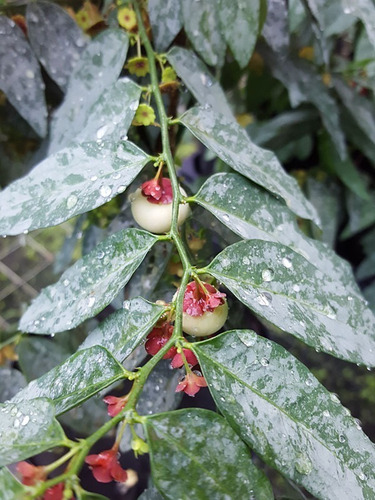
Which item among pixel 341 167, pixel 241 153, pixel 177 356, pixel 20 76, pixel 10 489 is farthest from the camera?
pixel 341 167

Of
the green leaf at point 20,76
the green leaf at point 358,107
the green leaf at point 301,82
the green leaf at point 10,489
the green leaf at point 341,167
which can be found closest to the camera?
the green leaf at point 10,489

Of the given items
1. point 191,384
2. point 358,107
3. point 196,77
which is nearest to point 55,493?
point 191,384

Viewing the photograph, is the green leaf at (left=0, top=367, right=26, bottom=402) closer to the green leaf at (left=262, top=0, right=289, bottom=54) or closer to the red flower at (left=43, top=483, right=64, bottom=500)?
the red flower at (left=43, top=483, right=64, bottom=500)

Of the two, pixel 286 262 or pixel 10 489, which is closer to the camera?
pixel 10 489

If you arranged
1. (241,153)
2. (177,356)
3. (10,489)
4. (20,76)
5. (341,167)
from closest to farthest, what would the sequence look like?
1. (10,489)
2. (177,356)
3. (241,153)
4. (20,76)
5. (341,167)

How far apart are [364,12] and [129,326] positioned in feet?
1.42

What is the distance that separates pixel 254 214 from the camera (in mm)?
460

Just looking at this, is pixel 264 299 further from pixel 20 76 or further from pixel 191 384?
pixel 20 76

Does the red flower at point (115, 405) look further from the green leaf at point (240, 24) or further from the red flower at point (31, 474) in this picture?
the green leaf at point (240, 24)

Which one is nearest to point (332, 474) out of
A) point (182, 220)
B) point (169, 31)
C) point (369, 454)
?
point (369, 454)

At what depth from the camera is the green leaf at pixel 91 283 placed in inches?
16.0

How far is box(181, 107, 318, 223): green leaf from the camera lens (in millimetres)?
476

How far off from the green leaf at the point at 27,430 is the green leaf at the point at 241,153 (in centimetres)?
26

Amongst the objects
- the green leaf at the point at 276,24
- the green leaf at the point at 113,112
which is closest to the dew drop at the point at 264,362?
the green leaf at the point at 113,112
